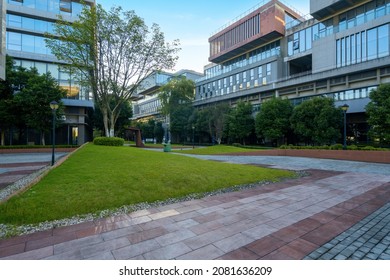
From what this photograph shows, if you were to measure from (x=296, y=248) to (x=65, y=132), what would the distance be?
3760 cm

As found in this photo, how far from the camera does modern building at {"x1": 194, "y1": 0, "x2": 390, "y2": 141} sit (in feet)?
91.8

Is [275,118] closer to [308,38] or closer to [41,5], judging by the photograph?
[308,38]

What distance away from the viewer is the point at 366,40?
28281 millimetres

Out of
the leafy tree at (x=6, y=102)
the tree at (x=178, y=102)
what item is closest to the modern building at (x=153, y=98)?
the tree at (x=178, y=102)

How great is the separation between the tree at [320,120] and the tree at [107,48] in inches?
738

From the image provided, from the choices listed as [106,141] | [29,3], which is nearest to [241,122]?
[106,141]

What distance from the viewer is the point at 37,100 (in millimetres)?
24859

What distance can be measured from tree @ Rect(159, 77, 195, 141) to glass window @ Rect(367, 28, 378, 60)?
117 ft

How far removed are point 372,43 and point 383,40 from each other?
114 cm

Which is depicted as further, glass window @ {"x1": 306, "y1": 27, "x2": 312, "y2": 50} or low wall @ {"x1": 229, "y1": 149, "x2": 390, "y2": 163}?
glass window @ {"x1": 306, "y1": 27, "x2": 312, "y2": 50}

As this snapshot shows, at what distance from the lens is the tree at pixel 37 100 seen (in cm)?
2453

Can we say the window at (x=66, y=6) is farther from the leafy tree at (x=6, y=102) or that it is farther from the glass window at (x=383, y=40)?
the glass window at (x=383, y=40)

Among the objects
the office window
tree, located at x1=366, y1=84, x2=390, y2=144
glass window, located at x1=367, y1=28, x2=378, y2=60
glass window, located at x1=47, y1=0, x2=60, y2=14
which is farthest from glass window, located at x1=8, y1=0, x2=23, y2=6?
glass window, located at x1=367, y1=28, x2=378, y2=60

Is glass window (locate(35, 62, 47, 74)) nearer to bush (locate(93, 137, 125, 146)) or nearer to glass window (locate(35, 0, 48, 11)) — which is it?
glass window (locate(35, 0, 48, 11))
